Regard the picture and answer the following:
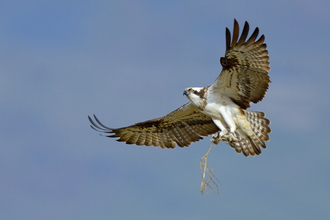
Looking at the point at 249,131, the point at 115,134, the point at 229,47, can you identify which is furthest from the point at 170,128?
the point at 229,47

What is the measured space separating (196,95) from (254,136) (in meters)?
1.71

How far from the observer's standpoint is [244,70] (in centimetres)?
1191

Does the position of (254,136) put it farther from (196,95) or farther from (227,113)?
(196,95)

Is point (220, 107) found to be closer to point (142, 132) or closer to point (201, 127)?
point (201, 127)

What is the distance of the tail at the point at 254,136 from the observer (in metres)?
12.6

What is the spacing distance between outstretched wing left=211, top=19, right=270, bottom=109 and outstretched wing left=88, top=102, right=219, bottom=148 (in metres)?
1.33

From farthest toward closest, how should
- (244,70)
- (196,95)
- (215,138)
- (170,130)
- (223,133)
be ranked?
(170,130), (223,133), (215,138), (196,95), (244,70)

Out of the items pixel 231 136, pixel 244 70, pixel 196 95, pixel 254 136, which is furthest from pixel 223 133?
pixel 244 70

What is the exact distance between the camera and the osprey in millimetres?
11672

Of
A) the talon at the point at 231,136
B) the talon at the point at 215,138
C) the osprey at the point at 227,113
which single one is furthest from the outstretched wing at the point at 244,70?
the talon at the point at 215,138

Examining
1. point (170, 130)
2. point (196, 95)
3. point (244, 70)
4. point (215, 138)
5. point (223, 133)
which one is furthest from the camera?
point (170, 130)

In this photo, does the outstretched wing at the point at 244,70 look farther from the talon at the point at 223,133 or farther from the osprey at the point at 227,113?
the talon at the point at 223,133

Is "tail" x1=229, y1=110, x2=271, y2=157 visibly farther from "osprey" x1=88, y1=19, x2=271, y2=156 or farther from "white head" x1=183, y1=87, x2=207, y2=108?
"white head" x1=183, y1=87, x2=207, y2=108

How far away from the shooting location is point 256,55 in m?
11.7
